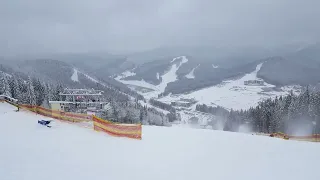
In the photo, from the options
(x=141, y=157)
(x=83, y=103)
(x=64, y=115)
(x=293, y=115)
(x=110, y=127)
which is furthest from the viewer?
(x=293, y=115)

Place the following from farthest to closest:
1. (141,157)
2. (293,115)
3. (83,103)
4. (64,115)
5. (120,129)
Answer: (293,115), (83,103), (64,115), (120,129), (141,157)

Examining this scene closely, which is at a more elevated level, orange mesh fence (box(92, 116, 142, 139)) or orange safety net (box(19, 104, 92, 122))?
orange safety net (box(19, 104, 92, 122))

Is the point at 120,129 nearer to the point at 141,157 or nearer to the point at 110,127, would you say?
the point at 110,127

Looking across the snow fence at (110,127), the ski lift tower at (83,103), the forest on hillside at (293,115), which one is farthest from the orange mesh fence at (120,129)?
the forest on hillside at (293,115)

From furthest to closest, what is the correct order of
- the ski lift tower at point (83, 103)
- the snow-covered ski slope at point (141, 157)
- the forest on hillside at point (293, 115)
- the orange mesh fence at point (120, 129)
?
the forest on hillside at point (293, 115), the ski lift tower at point (83, 103), the orange mesh fence at point (120, 129), the snow-covered ski slope at point (141, 157)

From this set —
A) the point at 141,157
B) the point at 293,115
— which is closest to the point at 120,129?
the point at 141,157

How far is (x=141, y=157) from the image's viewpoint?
10953 mm

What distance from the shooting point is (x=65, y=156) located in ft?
33.1

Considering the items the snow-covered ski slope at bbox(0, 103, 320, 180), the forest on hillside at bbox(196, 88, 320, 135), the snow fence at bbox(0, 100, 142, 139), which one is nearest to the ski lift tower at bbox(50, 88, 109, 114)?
the snow fence at bbox(0, 100, 142, 139)

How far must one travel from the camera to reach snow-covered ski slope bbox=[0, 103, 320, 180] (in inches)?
343

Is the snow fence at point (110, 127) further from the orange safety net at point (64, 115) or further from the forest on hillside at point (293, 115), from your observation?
the forest on hillside at point (293, 115)

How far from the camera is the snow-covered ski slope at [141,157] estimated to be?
8.72 meters

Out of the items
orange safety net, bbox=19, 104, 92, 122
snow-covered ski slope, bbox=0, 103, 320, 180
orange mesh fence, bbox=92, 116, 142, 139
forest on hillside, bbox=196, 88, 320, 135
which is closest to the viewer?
snow-covered ski slope, bbox=0, 103, 320, 180

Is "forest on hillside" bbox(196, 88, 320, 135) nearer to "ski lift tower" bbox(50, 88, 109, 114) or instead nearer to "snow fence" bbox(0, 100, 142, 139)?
"ski lift tower" bbox(50, 88, 109, 114)
